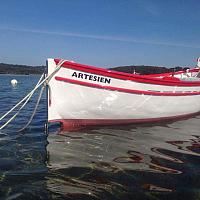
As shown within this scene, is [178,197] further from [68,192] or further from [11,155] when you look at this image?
[11,155]

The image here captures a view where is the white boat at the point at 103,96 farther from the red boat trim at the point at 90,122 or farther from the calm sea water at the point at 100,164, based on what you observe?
the calm sea water at the point at 100,164

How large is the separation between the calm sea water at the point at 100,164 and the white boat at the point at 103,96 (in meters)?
0.53

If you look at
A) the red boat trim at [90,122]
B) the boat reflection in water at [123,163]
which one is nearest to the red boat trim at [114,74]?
the red boat trim at [90,122]

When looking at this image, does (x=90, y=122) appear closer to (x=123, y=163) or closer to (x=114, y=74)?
(x=114, y=74)

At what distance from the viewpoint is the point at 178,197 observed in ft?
16.5

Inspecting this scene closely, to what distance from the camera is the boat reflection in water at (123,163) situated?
523 centimetres

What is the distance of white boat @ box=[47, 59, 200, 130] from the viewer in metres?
9.56

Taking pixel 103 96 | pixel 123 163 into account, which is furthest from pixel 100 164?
pixel 103 96

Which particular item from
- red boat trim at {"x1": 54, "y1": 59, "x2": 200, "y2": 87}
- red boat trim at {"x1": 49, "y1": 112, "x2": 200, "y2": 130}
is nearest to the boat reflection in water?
red boat trim at {"x1": 49, "y1": 112, "x2": 200, "y2": 130}

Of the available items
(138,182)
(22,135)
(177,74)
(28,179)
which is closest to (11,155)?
(28,179)

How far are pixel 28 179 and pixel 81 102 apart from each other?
4.61 metres

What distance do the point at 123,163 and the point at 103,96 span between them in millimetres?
3667

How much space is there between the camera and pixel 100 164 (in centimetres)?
651

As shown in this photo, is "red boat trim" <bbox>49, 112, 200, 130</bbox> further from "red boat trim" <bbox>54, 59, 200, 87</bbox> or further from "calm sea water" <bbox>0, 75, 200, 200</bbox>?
"red boat trim" <bbox>54, 59, 200, 87</bbox>
